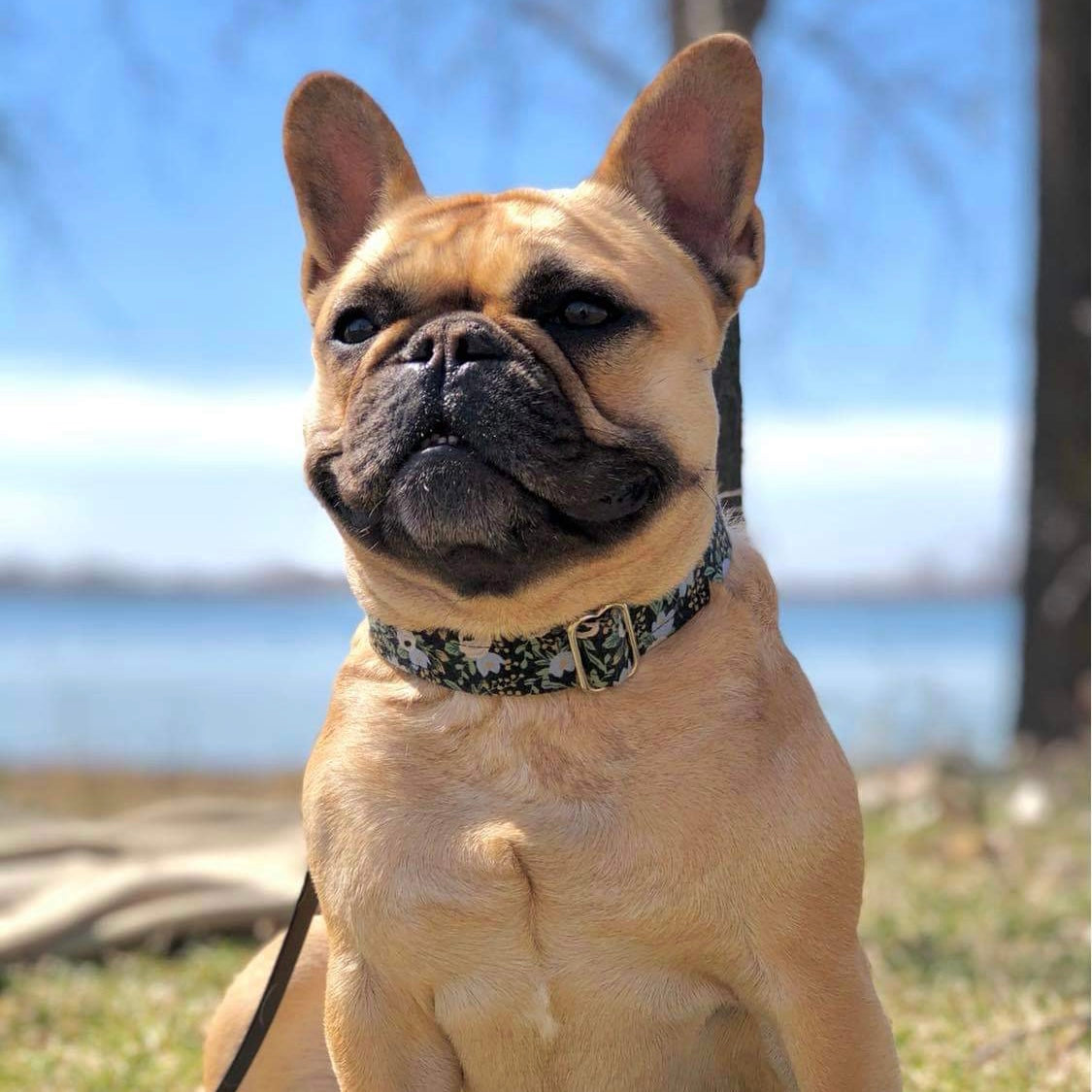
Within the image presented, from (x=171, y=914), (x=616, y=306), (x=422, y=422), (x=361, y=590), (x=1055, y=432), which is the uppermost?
(x=616, y=306)

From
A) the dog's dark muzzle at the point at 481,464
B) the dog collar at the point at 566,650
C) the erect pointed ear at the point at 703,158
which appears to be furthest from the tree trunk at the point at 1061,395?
the dog's dark muzzle at the point at 481,464

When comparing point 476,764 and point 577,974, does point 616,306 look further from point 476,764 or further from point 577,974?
point 577,974

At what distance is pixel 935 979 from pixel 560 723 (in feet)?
8.18

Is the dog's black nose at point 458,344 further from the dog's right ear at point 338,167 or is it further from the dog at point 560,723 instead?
the dog's right ear at point 338,167

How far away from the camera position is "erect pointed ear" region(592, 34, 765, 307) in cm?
251

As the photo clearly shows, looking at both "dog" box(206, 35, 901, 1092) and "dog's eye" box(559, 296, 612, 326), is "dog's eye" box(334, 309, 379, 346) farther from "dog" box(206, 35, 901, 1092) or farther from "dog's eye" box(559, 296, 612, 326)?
"dog's eye" box(559, 296, 612, 326)

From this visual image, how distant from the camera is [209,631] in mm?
41219

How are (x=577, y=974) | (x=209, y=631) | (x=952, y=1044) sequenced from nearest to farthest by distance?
(x=577, y=974) → (x=952, y=1044) → (x=209, y=631)

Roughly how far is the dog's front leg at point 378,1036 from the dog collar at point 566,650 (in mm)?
516

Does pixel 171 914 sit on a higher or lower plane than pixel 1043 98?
lower

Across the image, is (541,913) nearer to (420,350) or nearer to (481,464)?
(481,464)

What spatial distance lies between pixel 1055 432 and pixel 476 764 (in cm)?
711

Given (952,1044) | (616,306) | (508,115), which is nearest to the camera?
(616,306)

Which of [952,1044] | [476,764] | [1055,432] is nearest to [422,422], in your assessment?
[476,764]
